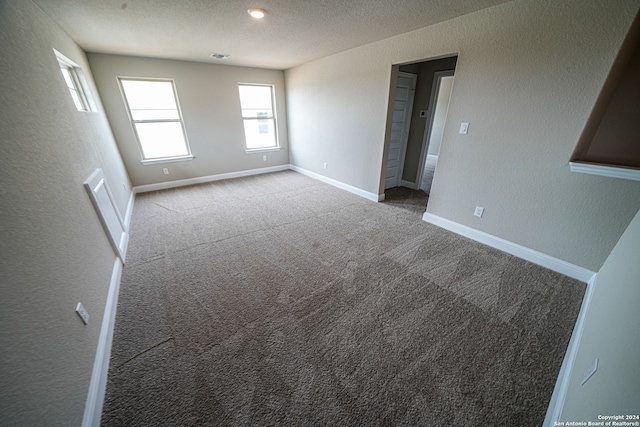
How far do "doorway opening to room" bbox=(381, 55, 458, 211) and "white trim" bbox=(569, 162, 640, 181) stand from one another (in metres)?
2.05

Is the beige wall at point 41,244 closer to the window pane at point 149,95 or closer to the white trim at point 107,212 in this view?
the white trim at point 107,212

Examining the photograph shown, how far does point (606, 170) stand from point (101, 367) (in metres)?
3.67

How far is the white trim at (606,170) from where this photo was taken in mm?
1594

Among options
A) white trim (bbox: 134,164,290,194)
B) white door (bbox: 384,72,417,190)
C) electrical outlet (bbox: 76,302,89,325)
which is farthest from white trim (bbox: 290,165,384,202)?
electrical outlet (bbox: 76,302,89,325)

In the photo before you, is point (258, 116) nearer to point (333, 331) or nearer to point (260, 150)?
point (260, 150)

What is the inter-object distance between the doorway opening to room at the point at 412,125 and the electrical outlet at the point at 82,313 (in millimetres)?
3600

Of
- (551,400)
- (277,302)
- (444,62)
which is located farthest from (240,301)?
(444,62)

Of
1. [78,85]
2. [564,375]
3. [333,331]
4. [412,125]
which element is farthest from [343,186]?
[78,85]

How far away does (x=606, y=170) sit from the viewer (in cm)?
169

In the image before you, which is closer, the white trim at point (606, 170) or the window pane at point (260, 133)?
the white trim at point (606, 170)

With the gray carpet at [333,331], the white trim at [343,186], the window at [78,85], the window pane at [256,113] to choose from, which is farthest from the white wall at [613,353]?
the window pane at [256,113]

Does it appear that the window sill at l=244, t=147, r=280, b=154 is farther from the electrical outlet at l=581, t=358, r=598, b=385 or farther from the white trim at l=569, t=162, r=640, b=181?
the electrical outlet at l=581, t=358, r=598, b=385

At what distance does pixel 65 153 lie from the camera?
165cm

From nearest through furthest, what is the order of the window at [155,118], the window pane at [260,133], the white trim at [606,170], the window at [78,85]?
the white trim at [606,170], the window at [78,85], the window at [155,118], the window pane at [260,133]
